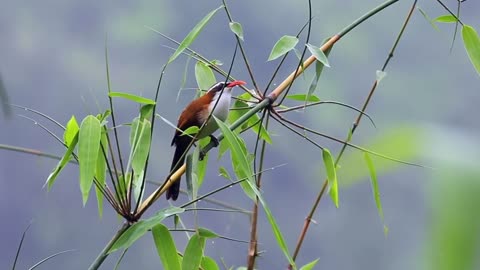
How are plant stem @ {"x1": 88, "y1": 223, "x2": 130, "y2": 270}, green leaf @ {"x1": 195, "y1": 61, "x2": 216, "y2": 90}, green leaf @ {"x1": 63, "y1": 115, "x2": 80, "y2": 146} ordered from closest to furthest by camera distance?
1. plant stem @ {"x1": 88, "y1": 223, "x2": 130, "y2": 270}
2. green leaf @ {"x1": 63, "y1": 115, "x2": 80, "y2": 146}
3. green leaf @ {"x1": 195, "y1": 61, "x2": 216, "y2": 90}

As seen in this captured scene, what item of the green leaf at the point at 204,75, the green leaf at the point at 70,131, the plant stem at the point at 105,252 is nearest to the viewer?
the plant stem at the point at 105,252

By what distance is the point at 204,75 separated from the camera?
90 cm

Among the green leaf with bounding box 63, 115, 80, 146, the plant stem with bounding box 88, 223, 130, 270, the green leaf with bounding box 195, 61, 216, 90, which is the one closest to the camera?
the plant stem with bounding box 88, 223, 130, 270

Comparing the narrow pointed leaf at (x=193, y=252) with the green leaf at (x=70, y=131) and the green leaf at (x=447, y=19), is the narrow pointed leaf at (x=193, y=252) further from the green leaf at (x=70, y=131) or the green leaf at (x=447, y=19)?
the green leaf at (x=447, y=19)

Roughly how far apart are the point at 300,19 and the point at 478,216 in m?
1.19

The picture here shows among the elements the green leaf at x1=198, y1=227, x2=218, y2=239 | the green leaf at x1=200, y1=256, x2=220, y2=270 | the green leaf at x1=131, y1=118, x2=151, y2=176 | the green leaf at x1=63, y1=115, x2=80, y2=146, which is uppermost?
the green leaf at x1=63, y1=115, x2=80, y2=146

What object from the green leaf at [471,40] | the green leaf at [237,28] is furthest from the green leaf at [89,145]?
the green leaf at [471,40]

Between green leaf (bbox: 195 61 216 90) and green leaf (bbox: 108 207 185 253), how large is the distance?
0.78 ft

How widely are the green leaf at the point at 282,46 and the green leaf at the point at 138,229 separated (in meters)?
0.17

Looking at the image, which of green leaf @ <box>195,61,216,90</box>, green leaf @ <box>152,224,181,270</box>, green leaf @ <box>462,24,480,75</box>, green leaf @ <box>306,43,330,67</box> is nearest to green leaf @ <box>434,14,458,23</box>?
green leaf @ <box>462,24,480,75</box>

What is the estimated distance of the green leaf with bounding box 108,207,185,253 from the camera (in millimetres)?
675

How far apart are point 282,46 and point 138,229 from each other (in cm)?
22

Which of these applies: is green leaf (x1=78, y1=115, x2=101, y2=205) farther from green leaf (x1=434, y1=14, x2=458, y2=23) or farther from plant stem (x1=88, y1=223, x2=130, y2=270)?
green leaf (x1=434, y1=14, x2=458, y2=23)

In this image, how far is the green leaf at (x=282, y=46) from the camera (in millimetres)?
720
